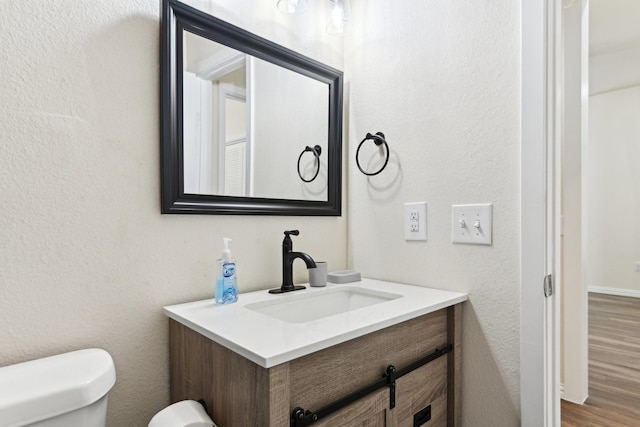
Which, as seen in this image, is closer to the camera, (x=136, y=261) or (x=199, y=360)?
(x=199, y=360)

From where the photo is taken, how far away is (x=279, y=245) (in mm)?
1326

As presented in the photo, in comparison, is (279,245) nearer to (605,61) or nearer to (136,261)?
(136,261)

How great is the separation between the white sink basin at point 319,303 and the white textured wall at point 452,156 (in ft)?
0.56

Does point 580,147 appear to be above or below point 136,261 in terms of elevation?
above

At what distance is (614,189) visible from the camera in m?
4.20

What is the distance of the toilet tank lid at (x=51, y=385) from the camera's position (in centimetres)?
64

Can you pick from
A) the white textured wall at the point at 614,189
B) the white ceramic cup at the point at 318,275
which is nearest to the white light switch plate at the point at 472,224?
the white ceramic cup at the point at 318,275

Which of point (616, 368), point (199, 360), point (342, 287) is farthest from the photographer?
point (616, 368)

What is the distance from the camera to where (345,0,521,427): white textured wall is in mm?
1096

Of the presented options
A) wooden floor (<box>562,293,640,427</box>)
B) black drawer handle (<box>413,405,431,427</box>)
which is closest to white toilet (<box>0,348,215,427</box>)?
black drawer handle (<box>413,405,431,427</box>)

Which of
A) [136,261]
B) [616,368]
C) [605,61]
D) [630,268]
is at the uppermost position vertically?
[605,61]

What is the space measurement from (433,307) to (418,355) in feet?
0.47

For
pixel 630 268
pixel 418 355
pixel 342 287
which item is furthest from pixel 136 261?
pixel 630 268

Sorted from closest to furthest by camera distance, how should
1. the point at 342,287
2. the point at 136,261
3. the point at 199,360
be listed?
the point at 199,360
the point at 136,261
the point at 342,287
